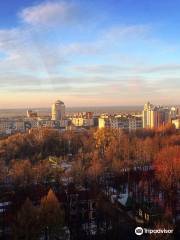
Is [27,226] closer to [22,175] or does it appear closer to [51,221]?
[51,221]

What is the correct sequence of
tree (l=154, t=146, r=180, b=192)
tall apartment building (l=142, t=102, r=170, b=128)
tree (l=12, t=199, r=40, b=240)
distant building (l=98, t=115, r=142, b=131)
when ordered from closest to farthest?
tree (l=12, t=199, r=40, b=240) → tree (l=154, t=146, r=180, b=192) → distant building (l=98, t=115, r=142, b=131) → tall apartment building (l=142, t=102, r=170, b=128)

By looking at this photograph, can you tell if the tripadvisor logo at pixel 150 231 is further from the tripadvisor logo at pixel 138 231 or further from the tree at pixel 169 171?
the tree at pixel 169 171

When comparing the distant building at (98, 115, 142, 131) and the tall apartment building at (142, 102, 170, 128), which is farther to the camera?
the tall apartment building at (142, 102, 170, 128)

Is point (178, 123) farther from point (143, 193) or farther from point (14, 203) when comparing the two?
point (14, 203)

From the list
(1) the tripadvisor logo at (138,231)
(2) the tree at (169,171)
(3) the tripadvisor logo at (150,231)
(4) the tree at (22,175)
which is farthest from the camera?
(4) the tree at (22,175)

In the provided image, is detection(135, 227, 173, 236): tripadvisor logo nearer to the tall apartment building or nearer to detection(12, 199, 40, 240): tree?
Answer: detection(12, 199, 40, 240): tree

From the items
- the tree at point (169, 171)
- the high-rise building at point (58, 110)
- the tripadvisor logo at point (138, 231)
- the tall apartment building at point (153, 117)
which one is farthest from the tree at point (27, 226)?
the high-rise building at point (58, 110)

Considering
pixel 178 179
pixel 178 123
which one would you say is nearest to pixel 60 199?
pixel 178 179

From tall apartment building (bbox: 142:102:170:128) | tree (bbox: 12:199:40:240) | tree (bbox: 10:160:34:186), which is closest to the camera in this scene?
tree (bbox: 12:199:40:240)

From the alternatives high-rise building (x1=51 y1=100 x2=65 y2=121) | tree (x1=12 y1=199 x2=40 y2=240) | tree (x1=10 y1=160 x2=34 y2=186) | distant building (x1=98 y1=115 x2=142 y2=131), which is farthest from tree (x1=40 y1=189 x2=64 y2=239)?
high-rise building (x1=51 y1=100 x2=65 y2=121)

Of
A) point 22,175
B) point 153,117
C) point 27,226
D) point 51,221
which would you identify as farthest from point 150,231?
point 153,117

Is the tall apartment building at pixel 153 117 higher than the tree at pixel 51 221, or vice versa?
the tall apartment building at pixel 153 117
